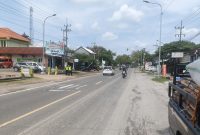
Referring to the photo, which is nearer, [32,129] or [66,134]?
[66,134]

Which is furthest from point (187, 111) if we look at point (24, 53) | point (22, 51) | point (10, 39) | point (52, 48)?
point (10, 39)

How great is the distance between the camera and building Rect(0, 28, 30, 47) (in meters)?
98.8

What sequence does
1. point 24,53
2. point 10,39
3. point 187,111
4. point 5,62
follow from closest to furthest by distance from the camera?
1. point 187,111
2. point 5,62
3. point 24,53
4. point 10,39

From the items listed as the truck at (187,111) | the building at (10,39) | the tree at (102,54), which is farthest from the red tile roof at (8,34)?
the truck at (187,111)

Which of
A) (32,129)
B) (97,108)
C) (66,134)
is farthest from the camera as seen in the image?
(97,108)

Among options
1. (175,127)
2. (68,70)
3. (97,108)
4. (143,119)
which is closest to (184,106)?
(175,127)

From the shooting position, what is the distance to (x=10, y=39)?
100062 mm

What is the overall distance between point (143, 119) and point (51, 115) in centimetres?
303

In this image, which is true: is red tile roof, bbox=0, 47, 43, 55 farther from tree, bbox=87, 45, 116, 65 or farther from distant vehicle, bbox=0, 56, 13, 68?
tree, bbox=87, 45, 116, 65

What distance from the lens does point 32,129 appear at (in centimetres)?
1063

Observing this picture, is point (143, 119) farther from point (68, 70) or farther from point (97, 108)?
point (68, 70)

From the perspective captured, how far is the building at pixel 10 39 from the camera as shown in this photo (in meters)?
98.8

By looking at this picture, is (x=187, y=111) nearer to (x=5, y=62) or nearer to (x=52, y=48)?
(x=52, y=48)

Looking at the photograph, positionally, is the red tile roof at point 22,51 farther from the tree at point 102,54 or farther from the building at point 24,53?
the tree at point 102,54
